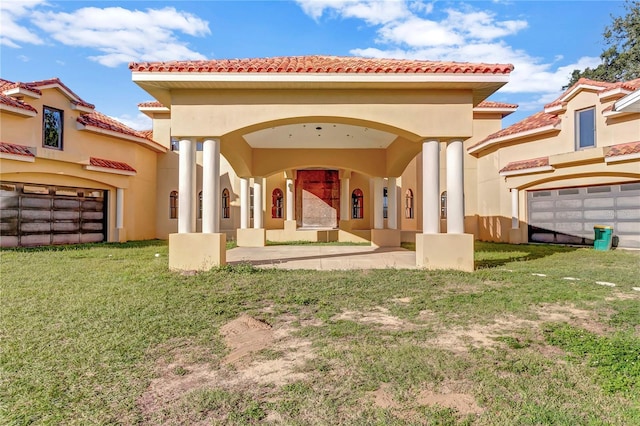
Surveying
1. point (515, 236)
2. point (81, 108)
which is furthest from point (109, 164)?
point (515, 236)

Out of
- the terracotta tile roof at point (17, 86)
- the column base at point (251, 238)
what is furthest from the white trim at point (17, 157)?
the column base at point (251, 238)

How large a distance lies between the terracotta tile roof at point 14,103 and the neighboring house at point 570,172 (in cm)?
2124

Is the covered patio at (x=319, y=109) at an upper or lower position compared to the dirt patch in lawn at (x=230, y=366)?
upper

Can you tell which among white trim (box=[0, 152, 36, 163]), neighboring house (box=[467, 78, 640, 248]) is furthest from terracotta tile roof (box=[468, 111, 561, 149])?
white trim (box=[0, 152, 36, 163])

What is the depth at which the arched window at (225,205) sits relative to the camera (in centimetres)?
2183

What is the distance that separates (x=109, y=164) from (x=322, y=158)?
10.7 m

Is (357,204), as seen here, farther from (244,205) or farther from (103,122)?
(103,122)

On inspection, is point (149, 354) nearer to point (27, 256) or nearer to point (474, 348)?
point (474, 348)

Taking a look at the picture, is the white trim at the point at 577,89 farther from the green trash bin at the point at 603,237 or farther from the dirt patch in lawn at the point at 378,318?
the dirt patch in lawn at the point at 378,318

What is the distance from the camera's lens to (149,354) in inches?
161

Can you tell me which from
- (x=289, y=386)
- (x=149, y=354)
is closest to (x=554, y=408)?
(x=289, y=386)

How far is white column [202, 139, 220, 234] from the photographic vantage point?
892 centimetres

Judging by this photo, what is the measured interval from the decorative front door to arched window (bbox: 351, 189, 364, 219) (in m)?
1.26

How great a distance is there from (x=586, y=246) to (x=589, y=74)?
24116 mm
